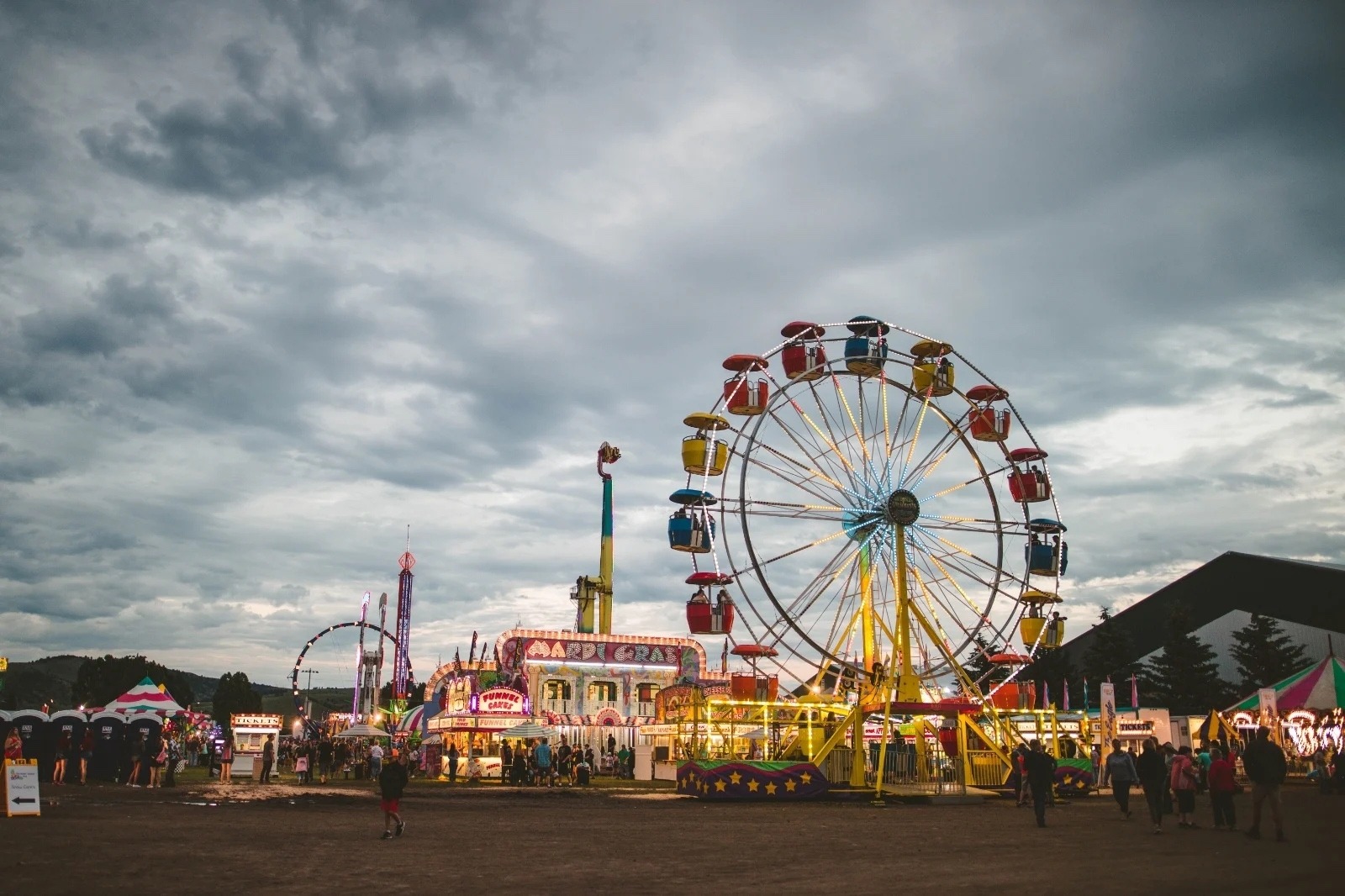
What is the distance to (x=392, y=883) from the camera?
993 cm

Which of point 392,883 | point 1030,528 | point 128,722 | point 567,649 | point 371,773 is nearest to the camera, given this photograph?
point 392,883

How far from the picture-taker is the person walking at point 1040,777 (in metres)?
17.5

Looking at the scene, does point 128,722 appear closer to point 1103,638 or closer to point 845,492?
point 845,492

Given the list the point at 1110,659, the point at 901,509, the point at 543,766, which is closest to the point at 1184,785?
the point at 901,509

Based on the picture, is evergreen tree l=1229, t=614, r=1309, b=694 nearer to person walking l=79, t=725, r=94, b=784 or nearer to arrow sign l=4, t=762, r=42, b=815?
person walking l=79, t=725, r=94, b=784

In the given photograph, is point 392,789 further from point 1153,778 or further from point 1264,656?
point 1264,656

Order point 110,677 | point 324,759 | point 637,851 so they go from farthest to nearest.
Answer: point 110,677 → point 324,759 → point 637,851

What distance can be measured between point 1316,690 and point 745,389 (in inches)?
875

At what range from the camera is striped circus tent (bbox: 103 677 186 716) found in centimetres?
3906

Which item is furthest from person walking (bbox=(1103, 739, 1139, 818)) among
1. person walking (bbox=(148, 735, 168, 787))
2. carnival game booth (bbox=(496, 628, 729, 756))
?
carnival game booth (bbox=(496, 628, 729, 756))

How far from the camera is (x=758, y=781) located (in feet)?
82.7

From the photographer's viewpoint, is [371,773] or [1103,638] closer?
[371,773]

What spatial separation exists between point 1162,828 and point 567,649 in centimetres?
4455

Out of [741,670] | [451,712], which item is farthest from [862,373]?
[451,712]
